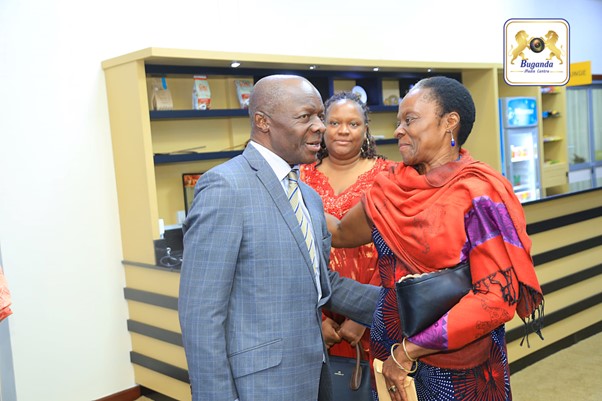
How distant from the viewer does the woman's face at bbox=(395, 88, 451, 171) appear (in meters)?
1.73

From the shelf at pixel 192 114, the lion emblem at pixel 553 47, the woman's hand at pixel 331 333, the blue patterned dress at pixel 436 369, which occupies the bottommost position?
the woman's hand at pixel 331 333

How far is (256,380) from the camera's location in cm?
162

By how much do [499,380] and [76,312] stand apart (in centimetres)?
295

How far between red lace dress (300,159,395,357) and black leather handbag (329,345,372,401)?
0.25m

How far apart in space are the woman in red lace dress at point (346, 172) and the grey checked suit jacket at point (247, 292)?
0.92m

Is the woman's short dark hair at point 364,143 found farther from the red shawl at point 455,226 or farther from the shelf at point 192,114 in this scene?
the shelf at point 192,114

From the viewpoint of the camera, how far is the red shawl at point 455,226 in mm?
1605

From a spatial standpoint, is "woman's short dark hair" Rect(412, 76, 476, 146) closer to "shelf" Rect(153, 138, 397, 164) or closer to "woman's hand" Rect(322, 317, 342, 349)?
"woman's hand" Rect(322, 317, 342, 349)

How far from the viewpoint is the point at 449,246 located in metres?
1.65

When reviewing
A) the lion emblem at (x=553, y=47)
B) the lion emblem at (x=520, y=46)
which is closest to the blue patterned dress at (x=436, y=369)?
the lion emblem at (x=520, y=46)

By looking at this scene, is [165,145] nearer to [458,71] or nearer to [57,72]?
[57,72]

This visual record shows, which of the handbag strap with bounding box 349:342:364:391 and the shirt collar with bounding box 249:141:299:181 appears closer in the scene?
the shirt collar with bounding box 249:141:299:181

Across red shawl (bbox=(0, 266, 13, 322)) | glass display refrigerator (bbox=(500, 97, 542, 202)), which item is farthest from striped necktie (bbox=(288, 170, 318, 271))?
glass display refrigerator (bbox=(500, 97, 542, 202))

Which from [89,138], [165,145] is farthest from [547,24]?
[89,138]
